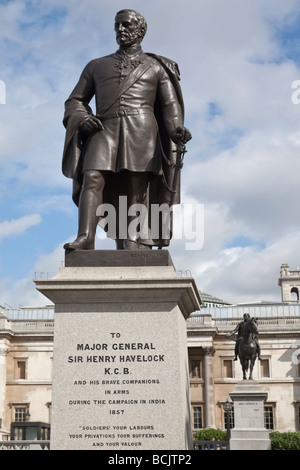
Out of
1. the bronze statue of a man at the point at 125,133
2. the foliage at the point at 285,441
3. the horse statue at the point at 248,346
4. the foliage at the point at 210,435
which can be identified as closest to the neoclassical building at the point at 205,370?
the foliage at the point at 210,435

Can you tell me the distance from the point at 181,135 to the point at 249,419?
20312 mm

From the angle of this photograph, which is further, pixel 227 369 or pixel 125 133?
pixel 227 369

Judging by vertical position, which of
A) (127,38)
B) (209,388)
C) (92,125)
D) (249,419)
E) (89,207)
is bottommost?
(249,419)

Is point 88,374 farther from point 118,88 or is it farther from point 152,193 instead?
point 118,88

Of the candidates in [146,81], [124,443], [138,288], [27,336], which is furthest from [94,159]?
[27,336]

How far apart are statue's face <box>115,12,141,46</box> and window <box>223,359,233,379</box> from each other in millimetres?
62034

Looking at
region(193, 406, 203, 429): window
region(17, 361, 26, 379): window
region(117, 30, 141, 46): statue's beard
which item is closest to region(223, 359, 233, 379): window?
region(193, 406, 203, 429): window

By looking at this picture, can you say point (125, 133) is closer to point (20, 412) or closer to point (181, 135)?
point (181, 135)

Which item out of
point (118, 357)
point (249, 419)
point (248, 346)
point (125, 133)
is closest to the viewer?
point (118, 357)

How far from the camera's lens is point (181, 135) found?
23.5 feet

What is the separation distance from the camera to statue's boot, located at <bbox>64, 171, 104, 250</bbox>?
6984 mm

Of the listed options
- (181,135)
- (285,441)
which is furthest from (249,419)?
(181,135)

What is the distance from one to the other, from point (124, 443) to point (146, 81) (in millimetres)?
3811

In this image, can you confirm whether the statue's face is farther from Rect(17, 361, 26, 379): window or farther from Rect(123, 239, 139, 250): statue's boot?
Rect(17, 361, 26, 379): window
